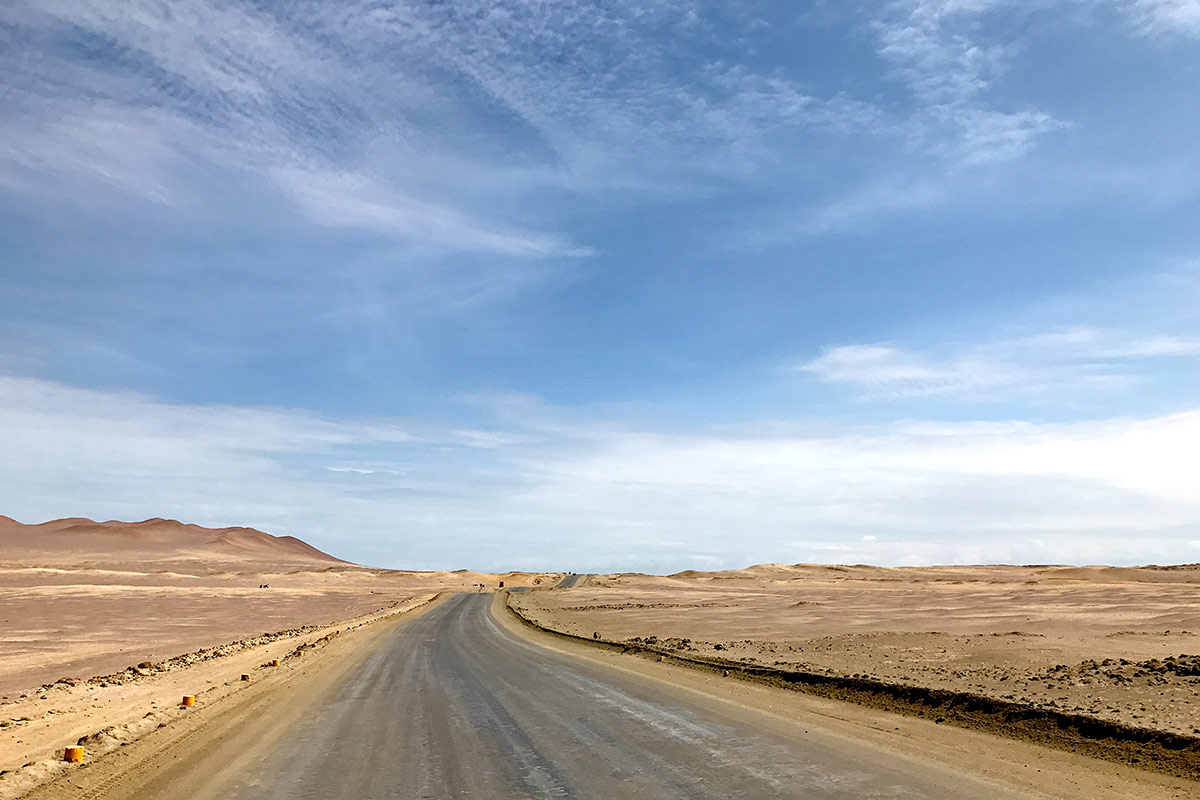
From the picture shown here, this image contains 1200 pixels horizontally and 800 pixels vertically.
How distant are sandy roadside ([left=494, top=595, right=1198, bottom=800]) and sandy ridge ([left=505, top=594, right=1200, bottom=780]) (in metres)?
0.42

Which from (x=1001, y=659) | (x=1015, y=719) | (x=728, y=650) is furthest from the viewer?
(x=728, y=650)

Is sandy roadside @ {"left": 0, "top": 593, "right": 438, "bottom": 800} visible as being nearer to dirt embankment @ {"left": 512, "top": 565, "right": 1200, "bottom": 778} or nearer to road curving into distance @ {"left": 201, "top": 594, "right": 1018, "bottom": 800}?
road curving into distance @ {"left": 201, "top": 594, "right": 1018, "bottom": 800}

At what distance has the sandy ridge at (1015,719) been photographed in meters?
9.71

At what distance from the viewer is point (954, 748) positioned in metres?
10.4

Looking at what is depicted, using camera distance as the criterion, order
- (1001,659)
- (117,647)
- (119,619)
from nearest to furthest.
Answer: (1001,659)
(117,647)
(119,619)

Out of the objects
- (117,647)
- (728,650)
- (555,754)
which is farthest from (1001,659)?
(117,647)

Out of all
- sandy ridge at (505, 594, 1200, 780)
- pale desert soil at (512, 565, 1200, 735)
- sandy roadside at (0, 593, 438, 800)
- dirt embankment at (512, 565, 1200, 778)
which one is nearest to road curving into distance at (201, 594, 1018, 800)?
sandy roadside at (0, 593, 438, 800)

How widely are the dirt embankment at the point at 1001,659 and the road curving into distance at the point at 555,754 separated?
343cm

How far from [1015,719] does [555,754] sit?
7.58 metres

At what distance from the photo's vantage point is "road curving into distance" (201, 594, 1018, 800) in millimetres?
8648

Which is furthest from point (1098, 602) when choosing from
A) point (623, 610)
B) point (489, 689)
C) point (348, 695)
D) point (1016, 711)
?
point (348, 695)

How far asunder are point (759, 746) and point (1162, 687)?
872 cm

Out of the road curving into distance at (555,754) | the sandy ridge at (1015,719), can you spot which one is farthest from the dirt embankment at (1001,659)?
the road curving into distance at (555,754)

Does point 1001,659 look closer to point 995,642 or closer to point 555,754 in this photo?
point 995,642
